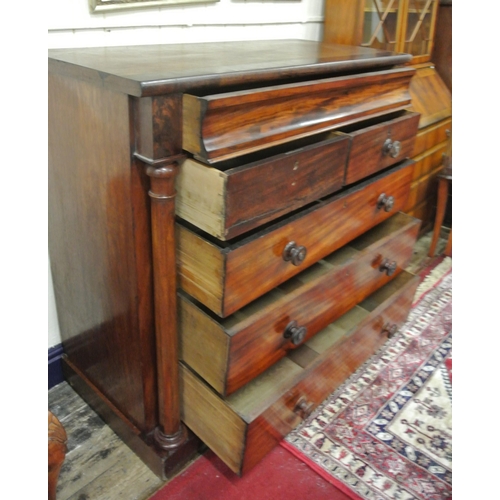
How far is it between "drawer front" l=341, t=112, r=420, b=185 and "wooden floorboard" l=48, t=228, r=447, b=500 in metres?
0.88

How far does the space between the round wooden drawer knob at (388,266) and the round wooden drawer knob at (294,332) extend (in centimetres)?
40

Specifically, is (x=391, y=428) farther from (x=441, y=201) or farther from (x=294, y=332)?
(x=441, y=201)

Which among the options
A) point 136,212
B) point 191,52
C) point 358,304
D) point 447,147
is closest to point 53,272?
point 136,212

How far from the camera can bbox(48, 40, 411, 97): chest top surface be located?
31.9 inches

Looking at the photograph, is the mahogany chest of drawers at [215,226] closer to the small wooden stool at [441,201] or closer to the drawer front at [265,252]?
the drawer front at [265,252]

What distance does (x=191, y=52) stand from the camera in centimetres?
116

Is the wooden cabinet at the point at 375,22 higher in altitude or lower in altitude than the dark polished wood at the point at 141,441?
higher

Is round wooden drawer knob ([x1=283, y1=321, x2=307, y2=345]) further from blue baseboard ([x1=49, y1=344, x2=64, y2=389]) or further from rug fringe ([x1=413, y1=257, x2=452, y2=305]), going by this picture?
rug fringe ([x1=413, y1=257, x2=452, y2=305])

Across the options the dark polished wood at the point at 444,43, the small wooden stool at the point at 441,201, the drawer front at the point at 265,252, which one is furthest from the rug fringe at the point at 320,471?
the dark polished wood at the point at 444,43

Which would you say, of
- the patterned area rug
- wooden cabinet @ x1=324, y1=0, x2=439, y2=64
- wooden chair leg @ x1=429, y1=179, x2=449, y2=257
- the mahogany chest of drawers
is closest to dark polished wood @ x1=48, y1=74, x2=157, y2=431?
the mahogany chest of drawers

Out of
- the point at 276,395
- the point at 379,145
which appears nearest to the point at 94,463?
the point at 276,395

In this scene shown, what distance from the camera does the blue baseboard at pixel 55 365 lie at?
1406 millimetres

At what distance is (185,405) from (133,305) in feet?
1.00
